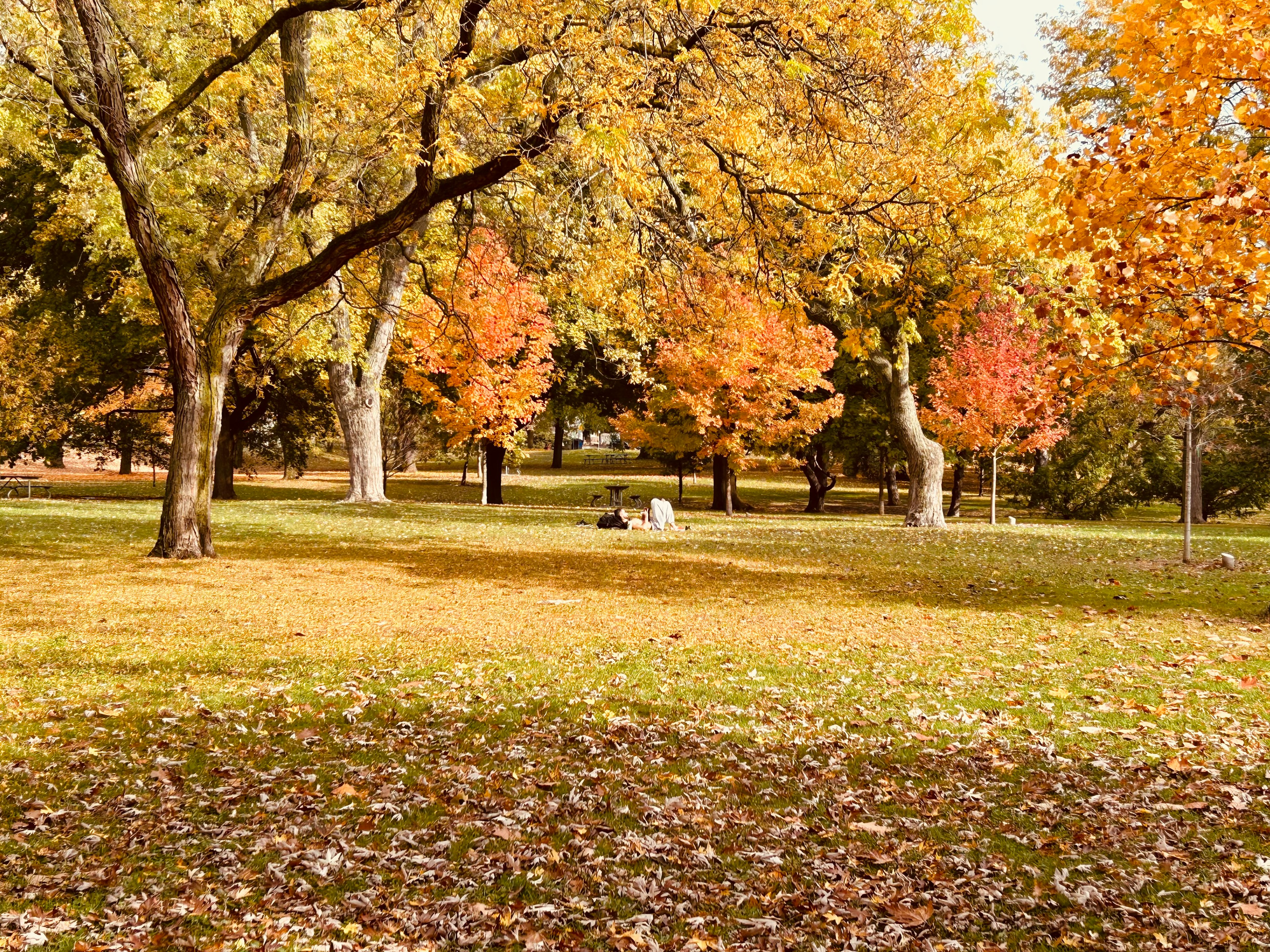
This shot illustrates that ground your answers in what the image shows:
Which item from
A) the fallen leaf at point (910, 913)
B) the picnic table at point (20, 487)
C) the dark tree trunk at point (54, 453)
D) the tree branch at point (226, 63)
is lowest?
the fallen leaf at point (910, 913)

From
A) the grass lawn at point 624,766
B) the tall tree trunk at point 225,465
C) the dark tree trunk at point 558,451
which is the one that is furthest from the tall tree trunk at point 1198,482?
the dark tree trunk at point 558,451

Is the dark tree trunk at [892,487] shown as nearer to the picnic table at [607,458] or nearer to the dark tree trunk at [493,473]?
the dark tree trunk at [493,473]

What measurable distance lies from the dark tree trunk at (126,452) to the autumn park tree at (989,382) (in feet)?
109

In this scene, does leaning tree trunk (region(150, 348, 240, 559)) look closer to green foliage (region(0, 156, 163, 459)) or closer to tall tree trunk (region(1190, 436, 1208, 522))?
green foliage (region(0, 156, 163, 459))

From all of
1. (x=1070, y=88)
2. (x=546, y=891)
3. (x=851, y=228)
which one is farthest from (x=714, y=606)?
(x=1070, y=88)

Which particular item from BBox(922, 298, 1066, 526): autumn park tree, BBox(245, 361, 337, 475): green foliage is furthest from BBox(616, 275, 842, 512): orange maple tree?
BBox(245, 361, 337, 475): green foliage

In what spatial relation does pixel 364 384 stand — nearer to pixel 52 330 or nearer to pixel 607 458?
pixel 52 330

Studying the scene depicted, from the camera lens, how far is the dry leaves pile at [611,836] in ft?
13.9

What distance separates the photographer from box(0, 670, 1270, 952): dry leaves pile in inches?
167

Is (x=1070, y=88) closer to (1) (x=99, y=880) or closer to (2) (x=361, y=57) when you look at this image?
(2) (x=361, y=57)

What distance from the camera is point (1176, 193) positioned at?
9.23 m

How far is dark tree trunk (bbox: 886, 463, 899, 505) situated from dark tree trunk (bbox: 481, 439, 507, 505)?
1655 cm

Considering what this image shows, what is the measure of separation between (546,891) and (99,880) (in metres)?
2.17

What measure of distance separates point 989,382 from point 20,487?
3626 cm
